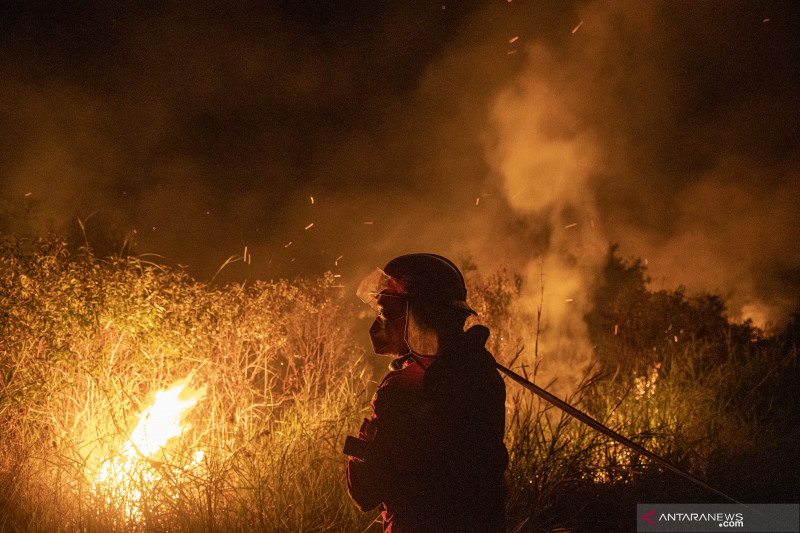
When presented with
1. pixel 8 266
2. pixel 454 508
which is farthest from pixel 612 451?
pixel 8 266

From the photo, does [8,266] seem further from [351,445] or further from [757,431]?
[757,431]

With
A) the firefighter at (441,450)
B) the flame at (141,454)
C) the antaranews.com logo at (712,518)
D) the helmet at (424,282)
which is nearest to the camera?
the firefighter at (441,450)

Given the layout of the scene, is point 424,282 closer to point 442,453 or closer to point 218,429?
point 442,453

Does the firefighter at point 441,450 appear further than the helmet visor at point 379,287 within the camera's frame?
No

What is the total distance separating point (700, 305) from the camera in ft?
49.9

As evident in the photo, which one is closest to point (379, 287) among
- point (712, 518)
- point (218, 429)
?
point (218, 429)

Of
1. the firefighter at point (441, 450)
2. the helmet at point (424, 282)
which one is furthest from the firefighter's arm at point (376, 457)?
the helmet at point (424, 282)

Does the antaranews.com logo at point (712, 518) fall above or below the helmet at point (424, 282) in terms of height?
below

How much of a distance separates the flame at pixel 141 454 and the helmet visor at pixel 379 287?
1.69 metres

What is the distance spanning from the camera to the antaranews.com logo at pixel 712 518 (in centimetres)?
347

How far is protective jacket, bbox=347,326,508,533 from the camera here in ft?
5.98

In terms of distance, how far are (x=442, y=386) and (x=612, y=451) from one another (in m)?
3.00

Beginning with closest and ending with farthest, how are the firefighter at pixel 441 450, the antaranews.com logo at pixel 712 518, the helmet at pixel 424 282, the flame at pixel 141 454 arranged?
the firefighter at pixel 441 450, the helmet at pixel 424 282, the flame at pixel 141 454, the antaranews.com logo at pixel 712 518

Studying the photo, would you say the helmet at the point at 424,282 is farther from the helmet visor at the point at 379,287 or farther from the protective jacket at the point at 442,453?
the protective jacket at the point at 442,453
